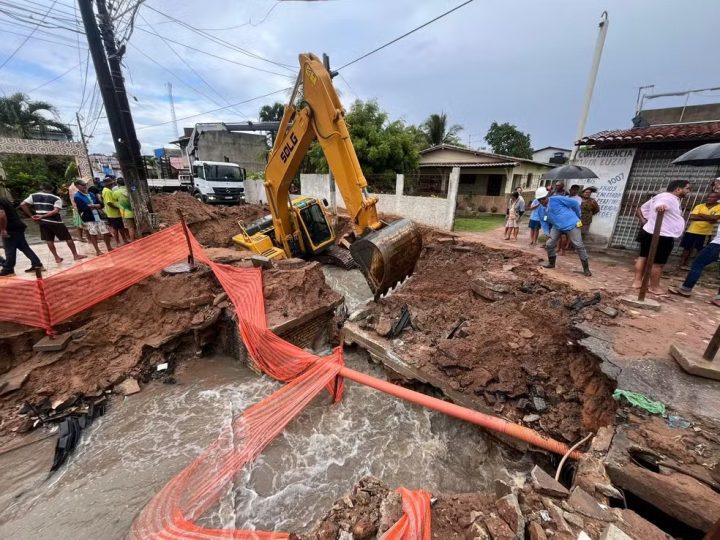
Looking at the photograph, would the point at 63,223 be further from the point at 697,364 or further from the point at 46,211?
the point at 697,364

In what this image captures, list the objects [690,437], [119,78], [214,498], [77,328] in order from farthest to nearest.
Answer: [119,78] < [77,328] < [214,498] < [690,437]

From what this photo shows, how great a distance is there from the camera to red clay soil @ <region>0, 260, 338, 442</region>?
3834 mm

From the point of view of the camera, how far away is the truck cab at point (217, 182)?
1429cm

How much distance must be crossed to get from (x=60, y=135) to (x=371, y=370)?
28.6 m

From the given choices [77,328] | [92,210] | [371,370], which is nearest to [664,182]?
[371,370]

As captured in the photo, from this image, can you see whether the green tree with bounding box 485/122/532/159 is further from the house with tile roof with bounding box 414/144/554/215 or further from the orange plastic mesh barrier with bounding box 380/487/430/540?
the orange plastic mesh barrier with bounding box 380/487/430/540

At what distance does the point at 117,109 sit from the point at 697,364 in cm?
1022

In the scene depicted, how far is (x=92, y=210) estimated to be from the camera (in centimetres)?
657

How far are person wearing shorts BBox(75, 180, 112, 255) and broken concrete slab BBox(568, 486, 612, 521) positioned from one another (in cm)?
906

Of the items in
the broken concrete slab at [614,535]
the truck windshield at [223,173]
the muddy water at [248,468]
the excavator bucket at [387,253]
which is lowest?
the muddy water at [248,468]

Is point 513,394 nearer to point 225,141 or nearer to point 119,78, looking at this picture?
point 119,78

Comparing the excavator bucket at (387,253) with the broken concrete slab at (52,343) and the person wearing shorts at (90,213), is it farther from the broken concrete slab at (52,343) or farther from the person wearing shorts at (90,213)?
the person wearing shorts at (90,213)

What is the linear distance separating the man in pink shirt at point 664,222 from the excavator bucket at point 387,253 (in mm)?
3124

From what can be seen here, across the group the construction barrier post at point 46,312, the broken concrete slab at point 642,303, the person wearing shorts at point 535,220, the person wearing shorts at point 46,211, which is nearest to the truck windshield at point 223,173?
the person wearing shorts at point 46,211
